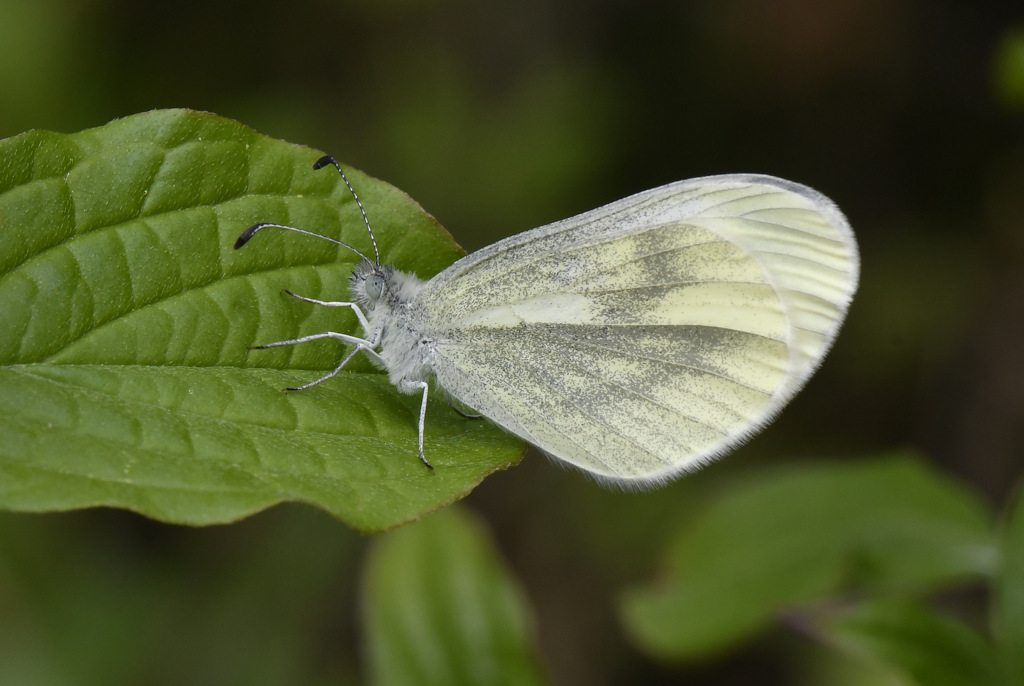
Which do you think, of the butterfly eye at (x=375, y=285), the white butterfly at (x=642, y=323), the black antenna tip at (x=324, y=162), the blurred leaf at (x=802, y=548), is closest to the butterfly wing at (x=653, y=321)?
the white butterfly at (x=642, y=323)

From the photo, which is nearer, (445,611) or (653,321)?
(653,321)

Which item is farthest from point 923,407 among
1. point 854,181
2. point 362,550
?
point 362,550

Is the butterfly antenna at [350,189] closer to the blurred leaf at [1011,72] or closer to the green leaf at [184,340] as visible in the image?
the green leaf at [184,340]

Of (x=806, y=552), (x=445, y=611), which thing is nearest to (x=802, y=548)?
(x=806, y=552)

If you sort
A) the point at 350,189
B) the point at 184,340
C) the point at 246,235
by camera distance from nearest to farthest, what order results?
the point at 184,340, the point at 246,235, the point at 350,189

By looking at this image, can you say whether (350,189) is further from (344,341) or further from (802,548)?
(802,548)

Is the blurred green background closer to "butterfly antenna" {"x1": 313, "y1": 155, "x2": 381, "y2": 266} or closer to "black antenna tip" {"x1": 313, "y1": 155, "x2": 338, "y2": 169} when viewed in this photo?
"butterfly antenna" {"x1": 313, "y1": 155, "x2": 381, "y2": 266}
